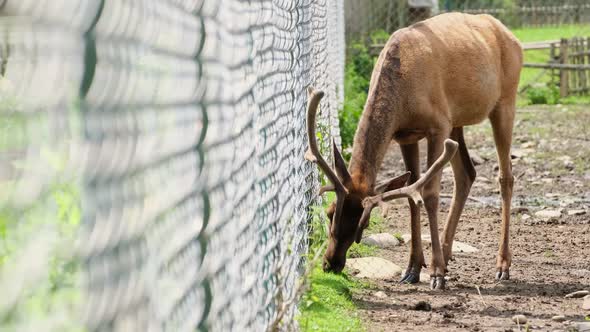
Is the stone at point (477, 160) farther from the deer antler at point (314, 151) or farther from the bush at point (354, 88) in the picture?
the deer antler at point (314, 151)

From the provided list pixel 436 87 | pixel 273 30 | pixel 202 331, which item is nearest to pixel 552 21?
pixel 436 87

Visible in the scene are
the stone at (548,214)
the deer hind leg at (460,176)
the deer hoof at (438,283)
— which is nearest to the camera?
the deer hoof at (438,283)

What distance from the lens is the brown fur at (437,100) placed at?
7.05m

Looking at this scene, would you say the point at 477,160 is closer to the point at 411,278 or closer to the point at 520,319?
the point at 411,278

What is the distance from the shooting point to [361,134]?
23.3ft

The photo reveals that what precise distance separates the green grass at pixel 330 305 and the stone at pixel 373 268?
1.27 ft

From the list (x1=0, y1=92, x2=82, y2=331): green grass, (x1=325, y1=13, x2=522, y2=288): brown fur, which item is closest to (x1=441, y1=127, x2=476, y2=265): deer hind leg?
(x1=325, y1=13, x2=522, y2=288): brown fur

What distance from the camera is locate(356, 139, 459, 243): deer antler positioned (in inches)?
257

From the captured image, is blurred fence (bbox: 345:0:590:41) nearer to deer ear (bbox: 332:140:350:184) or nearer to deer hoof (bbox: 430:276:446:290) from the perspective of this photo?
deer hoof (bbox: 430:276:446:290)

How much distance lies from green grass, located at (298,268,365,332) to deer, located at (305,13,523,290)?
17cm

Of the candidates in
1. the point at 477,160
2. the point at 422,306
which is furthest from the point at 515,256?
the point at 477,160

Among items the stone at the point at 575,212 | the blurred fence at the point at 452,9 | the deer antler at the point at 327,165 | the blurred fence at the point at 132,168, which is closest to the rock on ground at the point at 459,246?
the stone at the point at 575,212

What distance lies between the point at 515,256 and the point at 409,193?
6.16ft

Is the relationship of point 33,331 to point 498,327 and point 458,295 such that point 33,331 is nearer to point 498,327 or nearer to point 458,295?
point 498,327
